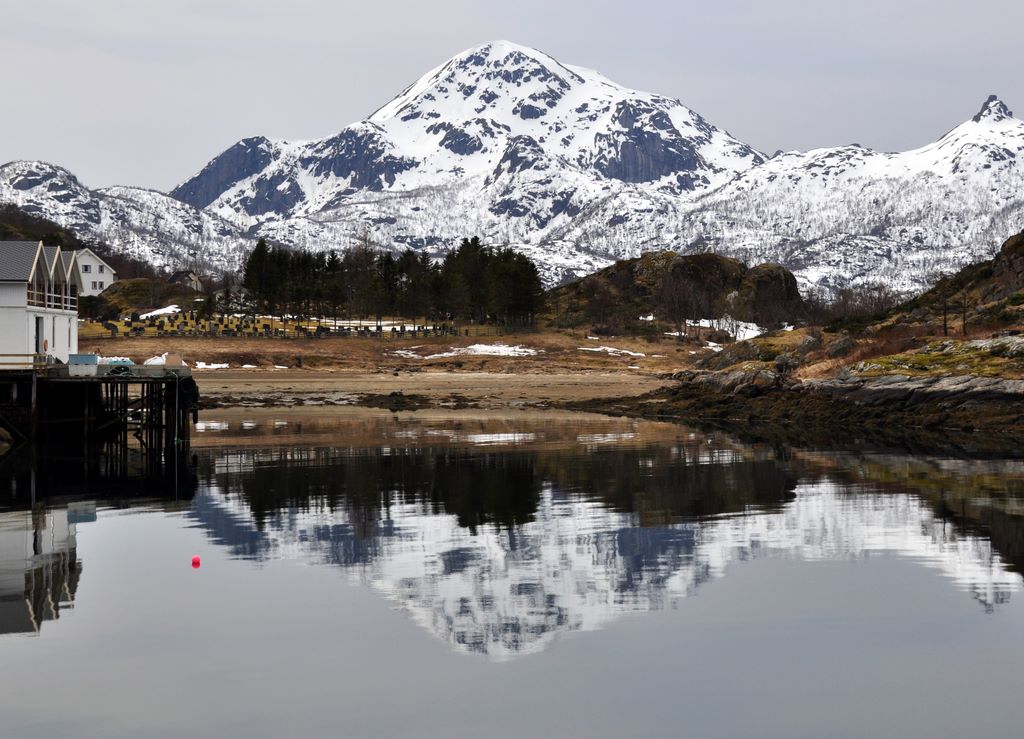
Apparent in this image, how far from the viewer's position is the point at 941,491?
37.4 meters

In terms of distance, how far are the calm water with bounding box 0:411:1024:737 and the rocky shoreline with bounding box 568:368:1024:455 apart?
52.5 ft

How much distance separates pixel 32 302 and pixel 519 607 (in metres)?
43.3

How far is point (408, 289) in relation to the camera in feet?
541

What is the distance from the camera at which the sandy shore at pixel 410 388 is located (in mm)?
85938

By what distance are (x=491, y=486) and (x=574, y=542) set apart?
443 inches

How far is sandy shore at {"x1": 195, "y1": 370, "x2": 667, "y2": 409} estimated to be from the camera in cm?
8594

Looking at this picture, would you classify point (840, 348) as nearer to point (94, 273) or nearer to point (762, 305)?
point (762, 305)

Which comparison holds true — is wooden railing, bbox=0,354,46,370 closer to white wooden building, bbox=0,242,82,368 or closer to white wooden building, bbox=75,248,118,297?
white wooden building, bbox=0,242,82,368

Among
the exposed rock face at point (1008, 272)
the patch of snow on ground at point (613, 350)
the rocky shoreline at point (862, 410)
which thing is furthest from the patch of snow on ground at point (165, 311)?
the exposed rock face at point (1008, 272)

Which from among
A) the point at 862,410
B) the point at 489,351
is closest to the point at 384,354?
the point at 489,351

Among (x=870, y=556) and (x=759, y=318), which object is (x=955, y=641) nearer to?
(x=870, y=556)

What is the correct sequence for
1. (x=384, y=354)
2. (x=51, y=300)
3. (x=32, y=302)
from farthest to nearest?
(x=384, y=354) < (x=51, y=300) < (x=32, y=302)

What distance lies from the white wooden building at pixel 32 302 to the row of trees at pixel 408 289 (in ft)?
284

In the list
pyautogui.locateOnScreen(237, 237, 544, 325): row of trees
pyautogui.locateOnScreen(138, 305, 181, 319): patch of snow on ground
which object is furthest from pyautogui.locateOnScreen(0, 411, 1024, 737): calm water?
→ pyautogui.locateOnScreen(138, 305, 181, 319): patch of snow on ground
